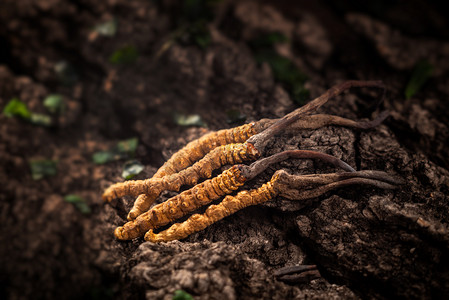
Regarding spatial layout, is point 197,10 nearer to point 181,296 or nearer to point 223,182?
point 223,182

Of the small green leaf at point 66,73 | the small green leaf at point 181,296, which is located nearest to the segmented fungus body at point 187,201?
the small green leaf at point 181,296

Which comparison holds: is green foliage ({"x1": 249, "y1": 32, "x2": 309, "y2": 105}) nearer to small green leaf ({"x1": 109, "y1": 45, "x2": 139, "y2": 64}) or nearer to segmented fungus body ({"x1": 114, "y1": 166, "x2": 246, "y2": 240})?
segmented fungus body ({"x1": 114, "y1": 166, "x2": 246, "y2": 240})

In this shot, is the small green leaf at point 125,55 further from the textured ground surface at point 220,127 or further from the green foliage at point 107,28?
the green foliage at point 107,28

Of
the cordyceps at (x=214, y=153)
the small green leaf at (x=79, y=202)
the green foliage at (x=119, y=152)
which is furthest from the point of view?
the green foliage at (x=119, y=152)

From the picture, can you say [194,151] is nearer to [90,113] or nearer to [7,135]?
[90,113]

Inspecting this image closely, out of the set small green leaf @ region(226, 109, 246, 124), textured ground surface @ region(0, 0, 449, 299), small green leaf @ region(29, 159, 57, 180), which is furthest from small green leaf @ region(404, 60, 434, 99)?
small green leaf @ region(29, 159, 57, 180)

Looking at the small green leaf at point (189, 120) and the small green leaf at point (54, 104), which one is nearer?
the small green leaf at point (189, 120)

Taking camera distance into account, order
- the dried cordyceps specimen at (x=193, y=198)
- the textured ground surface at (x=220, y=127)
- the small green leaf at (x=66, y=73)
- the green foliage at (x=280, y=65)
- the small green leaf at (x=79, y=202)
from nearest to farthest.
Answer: the textured ground surface at (x=220, y=127) < the dried cordyceps specimen at (x=193, y=198) < the small green leaf at (x=79, y=202) < the green foliage at (x=280, y=65) < the small green leaf at (x=66, y=73)
